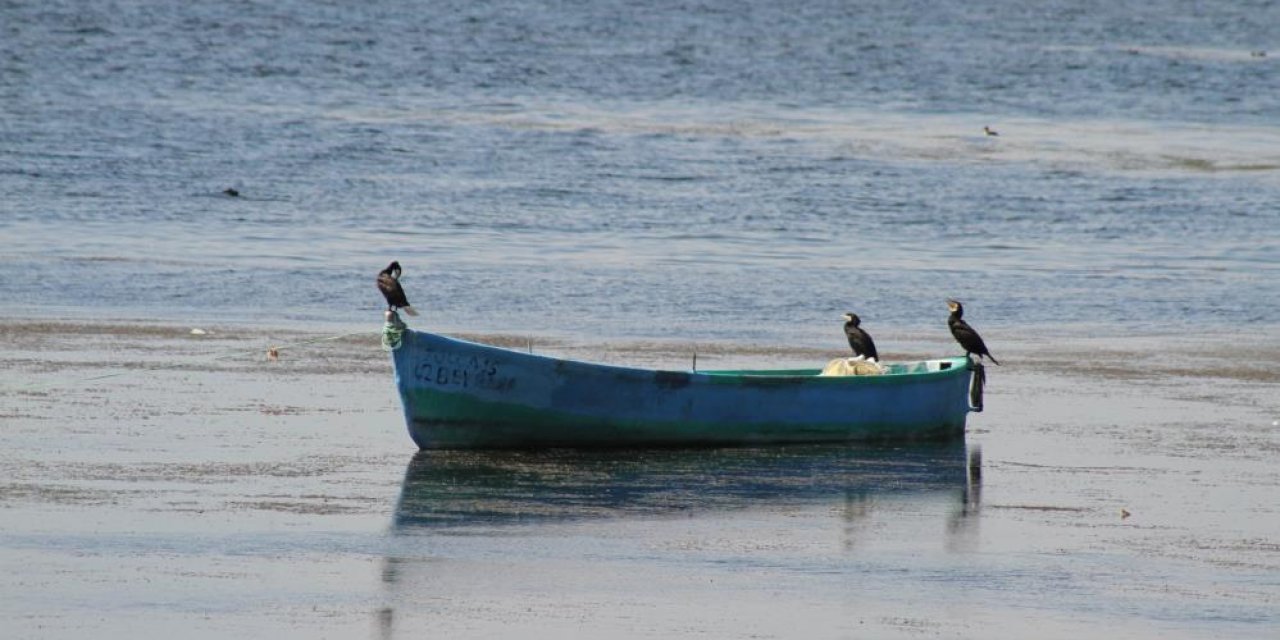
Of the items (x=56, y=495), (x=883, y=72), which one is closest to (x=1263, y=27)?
(x=883, y=72)

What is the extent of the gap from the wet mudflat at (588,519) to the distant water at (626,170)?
4.93m

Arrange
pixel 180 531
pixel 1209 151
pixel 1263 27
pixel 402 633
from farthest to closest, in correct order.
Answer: pixel 1263 27 → pixel 1209 151 → pixel 180 531 → pixel 402 633

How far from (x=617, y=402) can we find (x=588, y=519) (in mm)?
2638

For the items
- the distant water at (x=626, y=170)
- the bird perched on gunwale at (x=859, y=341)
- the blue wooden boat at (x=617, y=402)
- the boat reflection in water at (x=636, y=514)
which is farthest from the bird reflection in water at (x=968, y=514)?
the distant water at (x=626, y=170)

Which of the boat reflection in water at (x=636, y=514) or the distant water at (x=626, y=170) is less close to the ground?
the boat reflection in water at (x=636, y=514)

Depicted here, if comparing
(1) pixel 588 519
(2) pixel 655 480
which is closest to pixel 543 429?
(2) pixel 655 480

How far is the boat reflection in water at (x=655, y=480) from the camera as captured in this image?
14.6 metres

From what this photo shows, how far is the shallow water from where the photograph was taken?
12539mm

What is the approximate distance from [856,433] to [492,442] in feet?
9.58

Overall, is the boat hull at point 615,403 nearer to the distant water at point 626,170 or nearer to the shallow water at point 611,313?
the shallow water at point 611,313

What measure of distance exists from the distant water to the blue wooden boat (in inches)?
212

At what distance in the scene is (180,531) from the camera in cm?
1330

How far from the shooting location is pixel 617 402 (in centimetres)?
1686

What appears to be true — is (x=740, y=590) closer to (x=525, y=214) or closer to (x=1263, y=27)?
(x=525, y=214)
